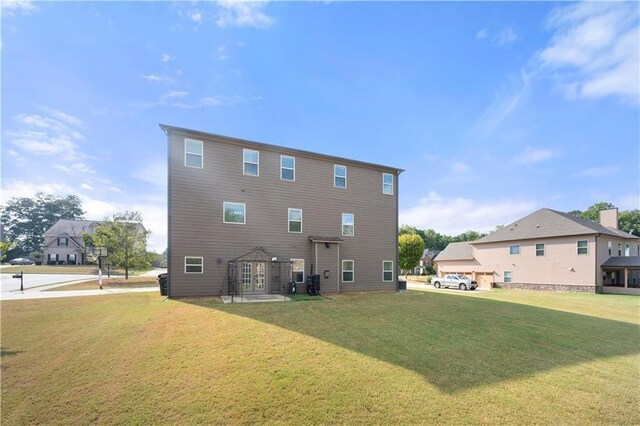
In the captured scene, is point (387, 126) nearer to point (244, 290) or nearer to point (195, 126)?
point (195, 126)

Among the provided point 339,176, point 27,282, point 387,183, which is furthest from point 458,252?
point 27,282

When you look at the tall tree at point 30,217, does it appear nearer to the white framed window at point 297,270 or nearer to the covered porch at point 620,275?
the white framed window at point 297,270

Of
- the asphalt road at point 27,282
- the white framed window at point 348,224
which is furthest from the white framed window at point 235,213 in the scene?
the asphalt road at point 27,282

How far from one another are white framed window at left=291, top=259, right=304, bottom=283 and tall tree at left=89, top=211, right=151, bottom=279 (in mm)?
17937

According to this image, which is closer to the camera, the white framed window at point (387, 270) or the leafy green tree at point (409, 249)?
the white framed window at point (387, 270)

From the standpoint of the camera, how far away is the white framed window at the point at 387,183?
62.0ft

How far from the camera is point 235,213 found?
14633mm

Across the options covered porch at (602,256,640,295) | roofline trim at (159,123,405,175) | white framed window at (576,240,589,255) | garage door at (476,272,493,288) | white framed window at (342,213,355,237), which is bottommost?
garage door at (476,272,493,288)

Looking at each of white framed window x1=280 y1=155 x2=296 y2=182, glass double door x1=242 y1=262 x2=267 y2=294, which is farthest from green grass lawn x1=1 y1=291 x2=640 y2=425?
white framed window x1=280 y1=155 x2=296 y2=182

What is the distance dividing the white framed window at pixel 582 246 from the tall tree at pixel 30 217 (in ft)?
294

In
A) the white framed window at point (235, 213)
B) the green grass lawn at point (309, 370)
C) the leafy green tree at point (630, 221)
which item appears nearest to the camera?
the green grass lawn at point (309, 370)

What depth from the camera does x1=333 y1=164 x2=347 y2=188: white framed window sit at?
1739cm

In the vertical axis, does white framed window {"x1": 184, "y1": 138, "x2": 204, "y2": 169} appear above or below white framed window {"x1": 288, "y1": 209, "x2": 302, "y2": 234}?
above

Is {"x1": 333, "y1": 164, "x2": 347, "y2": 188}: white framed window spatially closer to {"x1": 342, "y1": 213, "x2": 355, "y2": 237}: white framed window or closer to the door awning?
{"x1": 342, "y1": 213, "x2": 355, "y2": 237}: white framed window
